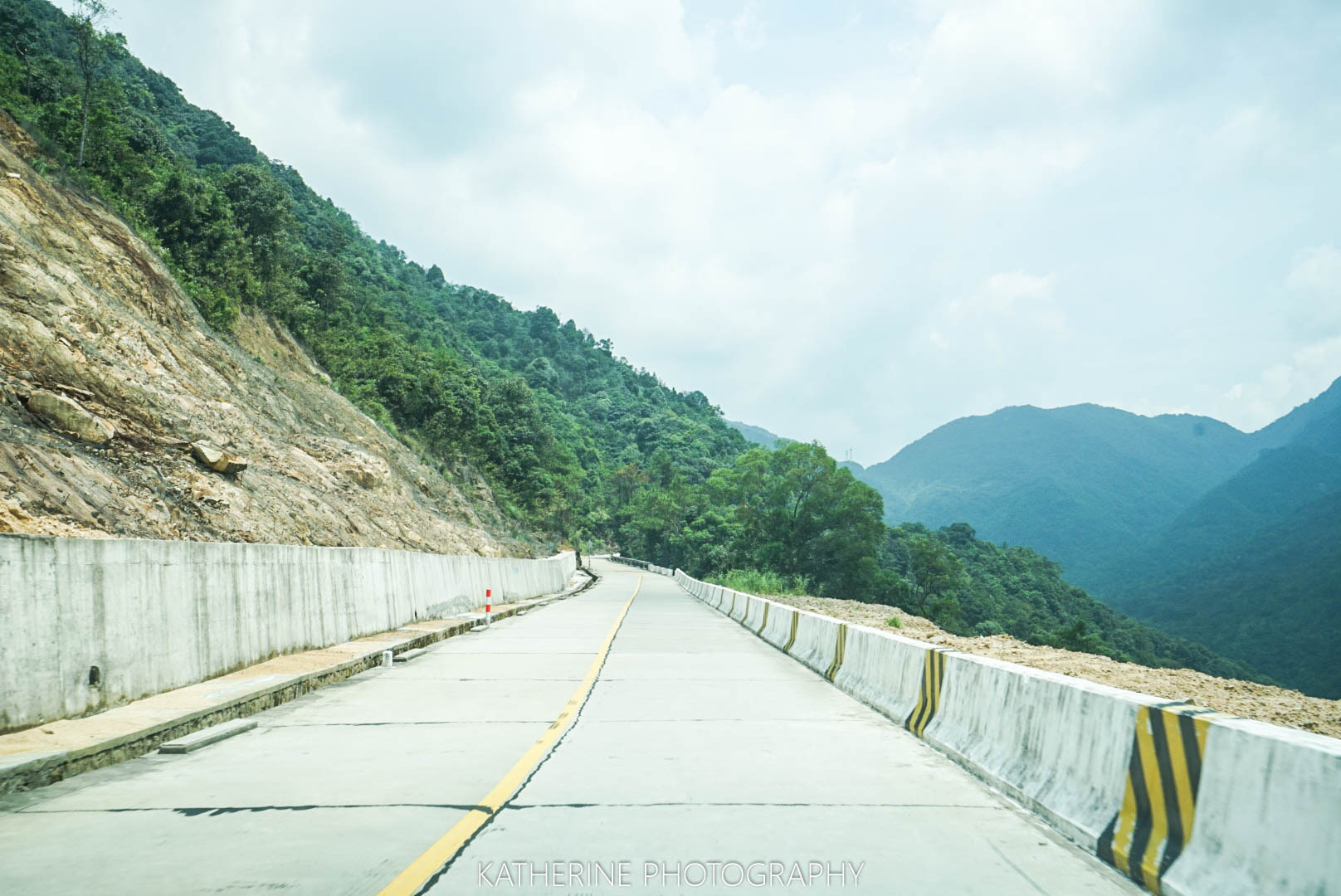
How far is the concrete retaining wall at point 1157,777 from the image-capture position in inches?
157

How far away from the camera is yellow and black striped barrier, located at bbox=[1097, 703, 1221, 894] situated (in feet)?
15.4

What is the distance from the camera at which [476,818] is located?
585cm

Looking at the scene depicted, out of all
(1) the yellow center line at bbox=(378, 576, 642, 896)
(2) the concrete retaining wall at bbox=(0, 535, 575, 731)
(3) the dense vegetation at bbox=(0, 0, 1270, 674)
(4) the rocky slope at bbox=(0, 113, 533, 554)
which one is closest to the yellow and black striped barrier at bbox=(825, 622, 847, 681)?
(1) the yellow center line at bbox=(378, 576, 642, 896)

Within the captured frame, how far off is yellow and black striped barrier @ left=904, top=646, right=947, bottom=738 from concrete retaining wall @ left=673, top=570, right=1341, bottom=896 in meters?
0.28

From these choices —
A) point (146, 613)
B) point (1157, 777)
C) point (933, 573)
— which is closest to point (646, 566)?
point (933, 573)

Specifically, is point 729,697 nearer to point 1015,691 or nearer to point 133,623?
point 1015,691

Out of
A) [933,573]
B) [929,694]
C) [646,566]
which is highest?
[929,694]

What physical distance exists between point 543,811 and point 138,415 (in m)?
20.6

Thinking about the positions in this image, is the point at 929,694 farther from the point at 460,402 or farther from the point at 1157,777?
the point at 460,402

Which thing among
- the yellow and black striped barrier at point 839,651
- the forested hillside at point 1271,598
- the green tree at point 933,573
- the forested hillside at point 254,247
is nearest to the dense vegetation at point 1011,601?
the green tree at point 933,573

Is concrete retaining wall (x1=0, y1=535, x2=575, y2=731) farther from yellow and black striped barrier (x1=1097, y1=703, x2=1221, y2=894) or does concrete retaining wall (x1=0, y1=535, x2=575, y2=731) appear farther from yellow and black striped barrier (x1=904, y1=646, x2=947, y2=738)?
yellow and black striped barrier (x1=1097, y1=703, x2=1221, y2=894)

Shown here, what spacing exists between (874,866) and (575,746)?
3784mm

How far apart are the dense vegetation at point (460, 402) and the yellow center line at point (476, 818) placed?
28.2 metres

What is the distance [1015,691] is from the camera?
712 centimetres
